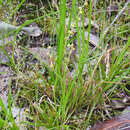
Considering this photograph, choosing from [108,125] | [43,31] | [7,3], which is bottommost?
[108,125]

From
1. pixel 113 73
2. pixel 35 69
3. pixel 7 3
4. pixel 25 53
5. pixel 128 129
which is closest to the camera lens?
pixel 128 129

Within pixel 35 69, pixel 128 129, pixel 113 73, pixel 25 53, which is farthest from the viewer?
pixel 25 53

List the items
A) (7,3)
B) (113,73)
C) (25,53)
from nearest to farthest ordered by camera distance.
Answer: (113,73) < (25,53) < (7,3)

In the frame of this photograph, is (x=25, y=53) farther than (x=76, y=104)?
Yes

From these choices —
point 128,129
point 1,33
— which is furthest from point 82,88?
point 1,33

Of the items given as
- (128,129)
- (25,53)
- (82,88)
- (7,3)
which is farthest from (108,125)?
(7,3)

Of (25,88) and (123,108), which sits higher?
(25,88)

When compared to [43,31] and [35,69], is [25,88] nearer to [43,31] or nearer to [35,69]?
[35,69]

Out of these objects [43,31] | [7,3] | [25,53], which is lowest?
[25,53]

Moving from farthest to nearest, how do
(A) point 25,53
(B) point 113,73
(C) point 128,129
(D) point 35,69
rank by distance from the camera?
(A) point 25,53 < (D) point 35,69 < (B) point 113,73 < (C) point 128,129

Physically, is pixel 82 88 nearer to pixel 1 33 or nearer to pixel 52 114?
pixel 52 114
